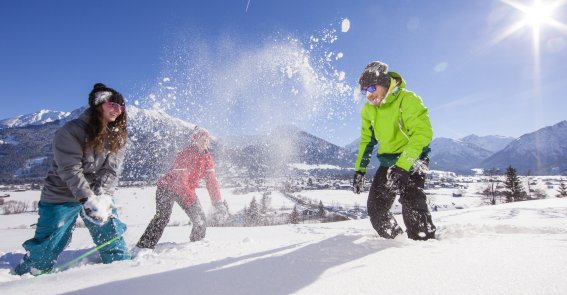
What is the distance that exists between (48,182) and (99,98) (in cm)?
101

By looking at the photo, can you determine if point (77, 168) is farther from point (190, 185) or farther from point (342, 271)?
point (342, 271)

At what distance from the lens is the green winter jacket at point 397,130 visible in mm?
3244

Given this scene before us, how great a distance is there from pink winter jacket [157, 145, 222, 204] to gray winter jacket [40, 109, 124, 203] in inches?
37.8

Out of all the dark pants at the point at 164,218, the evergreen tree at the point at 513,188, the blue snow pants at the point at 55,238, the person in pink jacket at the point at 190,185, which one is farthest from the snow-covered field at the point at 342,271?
the evergreen tree at the point at 513,188

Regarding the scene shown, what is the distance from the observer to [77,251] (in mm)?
4375

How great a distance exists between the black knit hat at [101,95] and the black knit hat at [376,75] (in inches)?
110

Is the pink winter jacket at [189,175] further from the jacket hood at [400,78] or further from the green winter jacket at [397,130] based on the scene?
the jacket hood at [400,78]

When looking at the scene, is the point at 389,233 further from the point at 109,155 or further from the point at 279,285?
the point at 109,155

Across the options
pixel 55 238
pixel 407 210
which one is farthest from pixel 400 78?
pixel 55 238

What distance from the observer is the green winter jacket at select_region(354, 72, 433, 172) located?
3244 millimetres

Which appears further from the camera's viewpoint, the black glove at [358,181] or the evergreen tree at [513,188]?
the evergreen tree at [513,188]

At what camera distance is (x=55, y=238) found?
3.26m

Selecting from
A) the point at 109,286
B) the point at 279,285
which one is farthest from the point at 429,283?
the point at 109,286

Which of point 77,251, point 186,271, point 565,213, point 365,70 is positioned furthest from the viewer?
point 565,213
